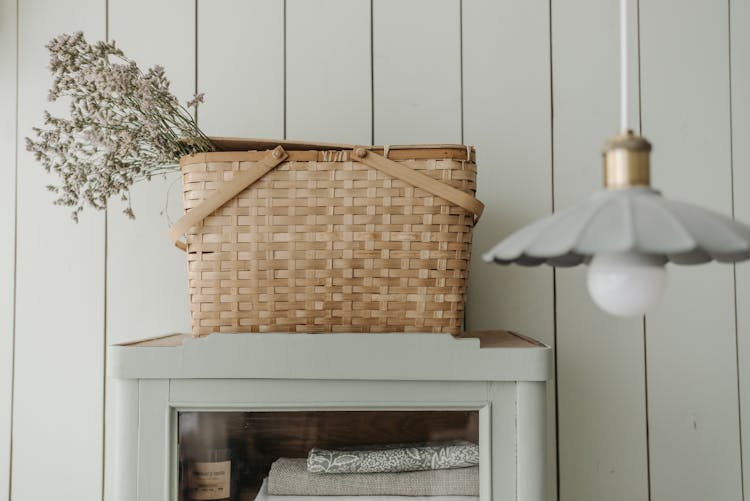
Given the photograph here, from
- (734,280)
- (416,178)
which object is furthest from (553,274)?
(416,178)

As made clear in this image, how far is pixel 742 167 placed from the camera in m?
1.21

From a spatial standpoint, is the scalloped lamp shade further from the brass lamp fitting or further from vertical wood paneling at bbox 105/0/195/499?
vertical wood paneling at bbox 105/0/195/499

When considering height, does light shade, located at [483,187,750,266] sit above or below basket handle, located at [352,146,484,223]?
below

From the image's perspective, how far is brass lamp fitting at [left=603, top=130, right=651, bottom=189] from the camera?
0.46 meters

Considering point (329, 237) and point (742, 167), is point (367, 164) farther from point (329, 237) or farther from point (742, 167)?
point (742, 167)

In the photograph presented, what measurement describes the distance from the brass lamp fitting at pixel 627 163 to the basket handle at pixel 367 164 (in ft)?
1.27

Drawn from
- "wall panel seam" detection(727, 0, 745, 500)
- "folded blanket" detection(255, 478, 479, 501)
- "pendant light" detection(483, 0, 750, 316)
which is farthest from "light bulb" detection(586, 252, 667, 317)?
"wall panel seam" detection(727, 0, 745, 500)

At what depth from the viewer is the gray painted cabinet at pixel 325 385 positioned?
0.84 metres

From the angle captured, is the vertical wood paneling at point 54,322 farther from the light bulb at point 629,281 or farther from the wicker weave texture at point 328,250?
the light bulb at point 629,281

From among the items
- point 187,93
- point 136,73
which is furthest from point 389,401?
point 187,93

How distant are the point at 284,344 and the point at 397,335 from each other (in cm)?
15

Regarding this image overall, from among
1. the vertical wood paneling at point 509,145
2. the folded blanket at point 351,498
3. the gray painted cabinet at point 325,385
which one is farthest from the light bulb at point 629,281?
the vertical wood paneling at point 509,145

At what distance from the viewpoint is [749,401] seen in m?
1.18

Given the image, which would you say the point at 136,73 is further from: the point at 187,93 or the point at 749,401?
the point at 749,401
